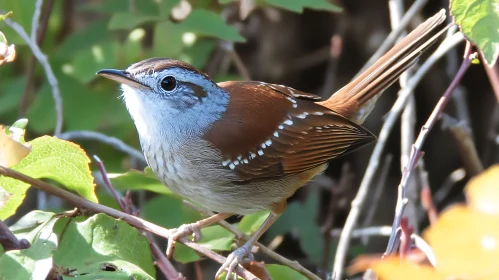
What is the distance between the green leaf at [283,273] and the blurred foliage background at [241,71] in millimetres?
703

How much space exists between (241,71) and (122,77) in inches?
55.2

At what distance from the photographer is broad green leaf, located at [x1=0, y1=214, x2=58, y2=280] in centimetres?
200

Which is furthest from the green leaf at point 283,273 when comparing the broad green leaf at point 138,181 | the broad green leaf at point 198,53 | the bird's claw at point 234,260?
the broad green leaf at point 198,53

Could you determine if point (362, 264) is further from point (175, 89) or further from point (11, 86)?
point (11, 86)

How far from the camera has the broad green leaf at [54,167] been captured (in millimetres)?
2408

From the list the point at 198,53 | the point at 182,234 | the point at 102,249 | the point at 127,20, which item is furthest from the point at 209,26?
the point at 102,249

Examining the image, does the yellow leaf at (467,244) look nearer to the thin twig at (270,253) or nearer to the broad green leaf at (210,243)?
the thin twig at (270,253)

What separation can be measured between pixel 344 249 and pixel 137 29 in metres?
1.86

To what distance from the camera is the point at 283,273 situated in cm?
272

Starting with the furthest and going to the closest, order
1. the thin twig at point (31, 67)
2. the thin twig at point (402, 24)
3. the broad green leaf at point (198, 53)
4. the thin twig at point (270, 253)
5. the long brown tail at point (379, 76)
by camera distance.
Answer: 1. the broad green leaf at point (198, 53)
2. the thin twig at point (31, 67)
3. the thin twig at point (402, 24)
4. the long brown tail at point (379, 76)
5. the thin twig at point (270, 253)

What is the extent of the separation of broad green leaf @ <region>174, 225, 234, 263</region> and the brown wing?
38 centimetres

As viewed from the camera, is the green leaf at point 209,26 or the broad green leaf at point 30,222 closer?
the broad green leaf at point 30,222

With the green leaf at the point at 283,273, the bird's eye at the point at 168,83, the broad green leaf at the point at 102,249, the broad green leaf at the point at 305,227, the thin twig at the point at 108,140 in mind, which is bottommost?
the broad green leaf at the point at 305,227

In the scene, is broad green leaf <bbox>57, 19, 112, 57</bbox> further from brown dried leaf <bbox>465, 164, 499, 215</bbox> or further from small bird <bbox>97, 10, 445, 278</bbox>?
brown dried leaf <bbox>465, 164, 499, 215</bbox>
